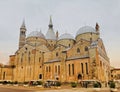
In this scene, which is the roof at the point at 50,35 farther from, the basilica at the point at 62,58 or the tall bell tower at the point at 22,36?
the tall bell tower at the point at 22,36

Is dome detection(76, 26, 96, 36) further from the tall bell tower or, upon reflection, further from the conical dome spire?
the tall bell tower

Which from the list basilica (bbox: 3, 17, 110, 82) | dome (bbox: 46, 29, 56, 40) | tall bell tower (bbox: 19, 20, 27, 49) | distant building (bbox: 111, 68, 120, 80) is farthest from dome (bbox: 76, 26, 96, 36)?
distant building (bbox: 111, 68, 120, 80)

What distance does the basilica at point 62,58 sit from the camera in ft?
134

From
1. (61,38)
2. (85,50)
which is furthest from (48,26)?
(85,50)

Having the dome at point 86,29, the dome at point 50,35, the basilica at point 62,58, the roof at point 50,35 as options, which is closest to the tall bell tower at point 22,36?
the basilica at point 62,58

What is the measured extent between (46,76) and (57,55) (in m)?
7.83

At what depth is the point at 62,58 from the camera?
4675 cm

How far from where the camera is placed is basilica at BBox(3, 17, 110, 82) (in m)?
40.8

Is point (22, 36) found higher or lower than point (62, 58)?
higher

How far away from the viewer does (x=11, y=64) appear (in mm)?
61094

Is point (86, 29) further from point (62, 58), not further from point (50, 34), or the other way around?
point (50, 34)

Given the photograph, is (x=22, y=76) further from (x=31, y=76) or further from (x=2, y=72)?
(x=2, y=72)

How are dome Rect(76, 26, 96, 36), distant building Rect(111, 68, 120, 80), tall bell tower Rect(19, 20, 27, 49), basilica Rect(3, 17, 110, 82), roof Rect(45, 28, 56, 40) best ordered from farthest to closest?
roof Rect(45, 28, 56, 40) → distant building Rect(111, 68, 120, 80) → tall bell tower Rect(19, 20, 27, 49) → dome Rect(76, 26, 96, 36) → basilica Rect(3, 17, 110, 82)

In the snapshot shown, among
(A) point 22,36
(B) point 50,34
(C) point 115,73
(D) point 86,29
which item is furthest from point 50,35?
(C) point 115,73
